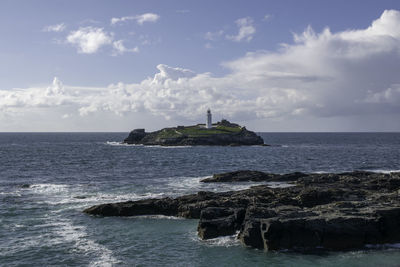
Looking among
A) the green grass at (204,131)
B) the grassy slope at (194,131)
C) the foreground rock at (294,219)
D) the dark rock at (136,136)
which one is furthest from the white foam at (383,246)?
the dark rock at (136,136)

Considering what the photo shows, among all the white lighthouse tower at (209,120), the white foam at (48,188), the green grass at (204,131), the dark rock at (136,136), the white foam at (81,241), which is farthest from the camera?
the dark rock at (136,136)

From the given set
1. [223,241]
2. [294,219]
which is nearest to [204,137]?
[223,241]

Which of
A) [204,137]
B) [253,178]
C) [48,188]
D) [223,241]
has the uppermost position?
[204,137]

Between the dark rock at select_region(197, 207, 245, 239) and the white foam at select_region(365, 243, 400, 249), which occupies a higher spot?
the dark rock at select_region(197, 207, 245, 239)

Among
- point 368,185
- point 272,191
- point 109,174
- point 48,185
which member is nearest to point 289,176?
point 368,185

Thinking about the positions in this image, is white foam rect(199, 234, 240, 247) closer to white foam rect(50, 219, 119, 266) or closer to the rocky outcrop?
white foam rect(50, 219, 119, 266)

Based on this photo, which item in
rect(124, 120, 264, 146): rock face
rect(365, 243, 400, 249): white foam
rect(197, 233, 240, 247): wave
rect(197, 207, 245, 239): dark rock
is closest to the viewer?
rect(365, 243, 400, 249): white foam

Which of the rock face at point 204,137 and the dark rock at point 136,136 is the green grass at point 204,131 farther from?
the dark rock at point 136,136

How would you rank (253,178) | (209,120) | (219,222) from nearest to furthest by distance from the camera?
(219,222) < (253,178) < (209,120)

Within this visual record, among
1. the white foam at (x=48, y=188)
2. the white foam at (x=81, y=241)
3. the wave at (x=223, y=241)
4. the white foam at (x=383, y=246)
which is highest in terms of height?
the white foam at (x=48, y=188)

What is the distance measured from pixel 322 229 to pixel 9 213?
27.5 metres

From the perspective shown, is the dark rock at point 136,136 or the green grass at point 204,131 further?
the dark rock at point 136,136

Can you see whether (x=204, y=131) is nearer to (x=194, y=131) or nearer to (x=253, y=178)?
(x=194, y=131)

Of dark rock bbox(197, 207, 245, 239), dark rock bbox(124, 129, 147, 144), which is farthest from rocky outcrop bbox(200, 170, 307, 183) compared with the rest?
dark rock bbox(124, 129, 147, 144)
